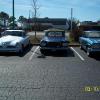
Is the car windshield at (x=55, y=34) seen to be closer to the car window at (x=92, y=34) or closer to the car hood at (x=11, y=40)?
the car window at (x=92, y=34)

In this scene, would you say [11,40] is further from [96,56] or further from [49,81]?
[49,81]

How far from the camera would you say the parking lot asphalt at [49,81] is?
741 cm

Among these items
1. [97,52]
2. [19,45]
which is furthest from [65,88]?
[19,45]

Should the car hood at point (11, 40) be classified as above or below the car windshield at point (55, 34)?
below

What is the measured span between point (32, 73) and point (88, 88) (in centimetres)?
291

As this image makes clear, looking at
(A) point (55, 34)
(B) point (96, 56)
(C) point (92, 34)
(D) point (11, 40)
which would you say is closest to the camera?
(B) point (96, 56)

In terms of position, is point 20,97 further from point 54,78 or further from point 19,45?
point 19,45

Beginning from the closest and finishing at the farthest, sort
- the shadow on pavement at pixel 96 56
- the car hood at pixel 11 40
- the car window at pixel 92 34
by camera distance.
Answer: the shadow on pavement at pixel 96 56 < the car hood at pixel 11 40 < the car window at pixel 92 34

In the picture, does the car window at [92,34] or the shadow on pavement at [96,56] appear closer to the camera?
the shadow on pavement at [96,56]

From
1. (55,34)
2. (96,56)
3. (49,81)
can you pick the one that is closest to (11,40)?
(55,34)

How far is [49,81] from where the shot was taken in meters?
9.13

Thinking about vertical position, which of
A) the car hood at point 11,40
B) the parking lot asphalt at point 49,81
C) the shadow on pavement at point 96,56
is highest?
the car hood at point 11,40

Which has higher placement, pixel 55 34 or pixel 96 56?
pixel 55 34

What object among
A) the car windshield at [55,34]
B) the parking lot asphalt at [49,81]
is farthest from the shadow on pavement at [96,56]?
the car windshield at [55,34]
